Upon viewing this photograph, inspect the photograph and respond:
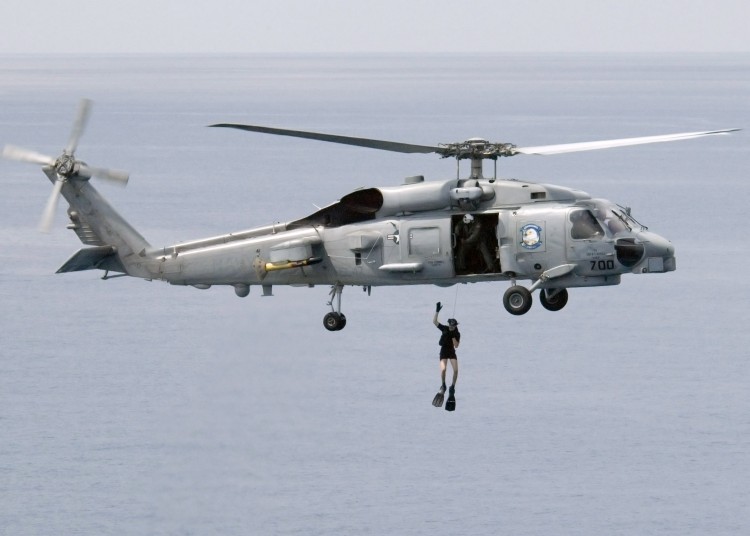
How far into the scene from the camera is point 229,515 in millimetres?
135375

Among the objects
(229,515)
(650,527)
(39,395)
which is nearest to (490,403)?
(650,527)

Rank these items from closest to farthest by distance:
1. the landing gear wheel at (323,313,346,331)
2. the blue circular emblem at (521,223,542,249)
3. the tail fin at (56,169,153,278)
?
the blue circular emblem at (521,223,542,249) → the landing gear wheel at (323,313,346,331) → the tail fin at (56,169,153,278)

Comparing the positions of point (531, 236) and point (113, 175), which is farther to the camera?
point (113, 175)

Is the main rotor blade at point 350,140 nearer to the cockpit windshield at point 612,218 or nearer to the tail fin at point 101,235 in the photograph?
the cockpit windshield at point 612,218

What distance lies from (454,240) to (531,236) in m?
2.26

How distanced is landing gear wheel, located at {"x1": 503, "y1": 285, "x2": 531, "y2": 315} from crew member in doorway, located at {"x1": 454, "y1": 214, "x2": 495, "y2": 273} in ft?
4.10

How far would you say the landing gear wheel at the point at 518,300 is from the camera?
41781mm

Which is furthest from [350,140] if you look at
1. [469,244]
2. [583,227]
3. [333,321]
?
[583,227]

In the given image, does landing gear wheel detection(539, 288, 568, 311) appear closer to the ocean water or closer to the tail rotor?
the tail rotor

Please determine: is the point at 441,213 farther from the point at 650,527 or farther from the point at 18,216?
the point at 18,216

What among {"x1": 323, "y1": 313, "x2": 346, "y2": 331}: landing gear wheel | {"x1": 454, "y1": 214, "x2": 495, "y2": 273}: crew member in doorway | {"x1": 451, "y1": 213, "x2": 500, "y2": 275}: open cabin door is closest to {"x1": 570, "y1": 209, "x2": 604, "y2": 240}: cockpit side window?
{"x1": 451, "y1": 213, "x2": 500, "y2": 275}: open cabin door

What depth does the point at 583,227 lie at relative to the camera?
4209cm

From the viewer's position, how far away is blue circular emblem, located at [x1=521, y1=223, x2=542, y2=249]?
4222cm

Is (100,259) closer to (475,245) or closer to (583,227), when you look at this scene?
(475,245)
